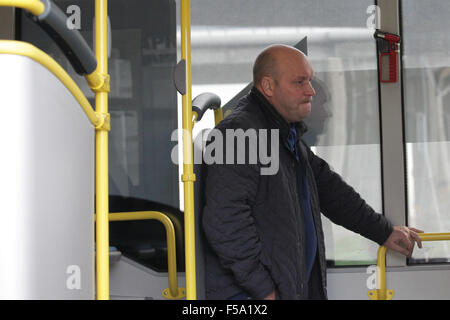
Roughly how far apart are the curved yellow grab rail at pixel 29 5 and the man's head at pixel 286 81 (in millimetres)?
1350

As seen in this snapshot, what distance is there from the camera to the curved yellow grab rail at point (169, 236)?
262cm

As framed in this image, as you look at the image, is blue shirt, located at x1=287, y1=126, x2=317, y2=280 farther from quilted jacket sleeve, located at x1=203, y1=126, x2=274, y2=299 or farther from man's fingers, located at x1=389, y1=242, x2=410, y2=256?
man's fingers, located at x1=389, y1=242, x2=410, y2=256

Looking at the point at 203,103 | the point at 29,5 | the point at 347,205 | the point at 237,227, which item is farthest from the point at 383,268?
the point at 29,5

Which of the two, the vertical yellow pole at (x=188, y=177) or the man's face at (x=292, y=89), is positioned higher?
the man's face at (x=292, y=89)

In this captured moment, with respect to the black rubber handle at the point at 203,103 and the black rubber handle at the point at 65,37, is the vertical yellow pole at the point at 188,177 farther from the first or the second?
the black rubber handle at the point at 65,37

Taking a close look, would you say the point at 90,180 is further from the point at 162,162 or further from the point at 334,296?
the point at 334,296

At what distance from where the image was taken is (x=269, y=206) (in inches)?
82.0

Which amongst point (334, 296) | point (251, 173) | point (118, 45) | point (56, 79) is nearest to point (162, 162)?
point (118, 45)

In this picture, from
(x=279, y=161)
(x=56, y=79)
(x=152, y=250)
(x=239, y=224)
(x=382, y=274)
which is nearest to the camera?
(x=56, y=79)

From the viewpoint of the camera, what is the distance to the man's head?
2.29 metres

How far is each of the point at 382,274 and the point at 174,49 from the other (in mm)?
1389

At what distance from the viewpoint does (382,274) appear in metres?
2.60
